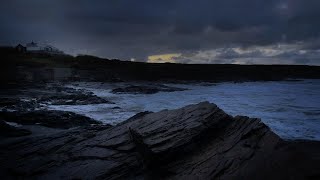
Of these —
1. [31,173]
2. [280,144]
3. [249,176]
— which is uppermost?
[280,144]

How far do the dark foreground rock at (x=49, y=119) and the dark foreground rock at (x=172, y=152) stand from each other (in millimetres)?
4306

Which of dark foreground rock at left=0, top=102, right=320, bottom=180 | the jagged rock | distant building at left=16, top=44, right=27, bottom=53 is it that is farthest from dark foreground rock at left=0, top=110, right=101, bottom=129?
distant building at left=16, top=44, right=27, bottom=53

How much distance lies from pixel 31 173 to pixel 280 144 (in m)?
6.41

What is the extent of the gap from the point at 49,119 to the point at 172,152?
Result: 9.37m

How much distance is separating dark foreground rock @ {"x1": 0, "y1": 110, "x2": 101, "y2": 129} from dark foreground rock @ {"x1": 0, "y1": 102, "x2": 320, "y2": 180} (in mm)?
4306

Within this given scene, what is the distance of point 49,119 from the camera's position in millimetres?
15992

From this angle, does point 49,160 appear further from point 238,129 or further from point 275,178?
point 275,178

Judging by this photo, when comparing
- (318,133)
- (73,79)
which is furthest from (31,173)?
(73,79)

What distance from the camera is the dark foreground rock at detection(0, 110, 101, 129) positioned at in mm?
15570

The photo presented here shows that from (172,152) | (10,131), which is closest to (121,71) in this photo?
(10,131)

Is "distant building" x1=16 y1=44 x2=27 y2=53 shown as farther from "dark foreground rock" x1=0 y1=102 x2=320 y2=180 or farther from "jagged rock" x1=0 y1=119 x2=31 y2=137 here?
"dark foreground rock" x1=0 y1=102 x2=320 y2=180

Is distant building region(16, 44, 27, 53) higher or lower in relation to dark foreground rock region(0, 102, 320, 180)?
higher

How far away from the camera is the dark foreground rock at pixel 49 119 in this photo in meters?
15.6

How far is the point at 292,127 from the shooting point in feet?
58.9
